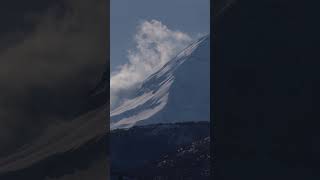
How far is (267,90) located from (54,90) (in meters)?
2.35

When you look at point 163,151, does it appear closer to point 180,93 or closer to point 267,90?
point 180,93

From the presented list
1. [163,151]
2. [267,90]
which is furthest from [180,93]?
[267,90]

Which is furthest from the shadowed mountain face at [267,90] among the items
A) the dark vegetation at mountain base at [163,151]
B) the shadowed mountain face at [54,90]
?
the dark vegetation at mountain base at [163,151]

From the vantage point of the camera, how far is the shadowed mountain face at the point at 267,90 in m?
5.21

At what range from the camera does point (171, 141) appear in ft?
44.1

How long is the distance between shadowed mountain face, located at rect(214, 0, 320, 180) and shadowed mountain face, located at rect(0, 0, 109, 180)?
135 centimetres

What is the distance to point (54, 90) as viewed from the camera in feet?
17.7

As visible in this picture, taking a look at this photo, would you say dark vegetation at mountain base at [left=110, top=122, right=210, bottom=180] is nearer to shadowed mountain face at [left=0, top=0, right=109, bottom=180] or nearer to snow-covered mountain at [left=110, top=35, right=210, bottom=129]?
snow-covered mountain at [left=110, top=35, right=210, bottom=129]

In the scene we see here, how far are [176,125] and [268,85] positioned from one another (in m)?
7.85

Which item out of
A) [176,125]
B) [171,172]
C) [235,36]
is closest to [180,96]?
[176,125]

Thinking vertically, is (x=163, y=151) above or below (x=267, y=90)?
below

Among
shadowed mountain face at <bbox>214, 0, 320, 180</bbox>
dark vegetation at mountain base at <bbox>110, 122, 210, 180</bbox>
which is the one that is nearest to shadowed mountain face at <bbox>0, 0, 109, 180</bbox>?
shadowed mountain face at <bbox>214, 0, 320, 180</bbox>

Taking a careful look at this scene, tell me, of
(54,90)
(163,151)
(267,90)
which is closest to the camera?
(267,90)

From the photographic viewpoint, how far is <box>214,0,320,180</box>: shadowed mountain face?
205 inches
